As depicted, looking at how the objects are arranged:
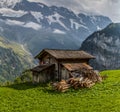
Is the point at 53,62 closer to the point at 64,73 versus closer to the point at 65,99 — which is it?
the point at 64,73

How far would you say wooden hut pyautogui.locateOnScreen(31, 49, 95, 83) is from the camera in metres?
78.4

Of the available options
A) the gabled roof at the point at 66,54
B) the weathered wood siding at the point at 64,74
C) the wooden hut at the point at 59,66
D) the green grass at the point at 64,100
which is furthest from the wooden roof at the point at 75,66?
the green grass at the point at 64,100

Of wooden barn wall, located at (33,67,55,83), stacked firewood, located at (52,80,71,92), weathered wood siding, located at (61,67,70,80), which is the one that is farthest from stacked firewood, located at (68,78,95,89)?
wooden barn wall, located at (33,67,55,83)

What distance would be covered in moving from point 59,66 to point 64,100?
2772 cm

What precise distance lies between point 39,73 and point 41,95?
69.7 feet

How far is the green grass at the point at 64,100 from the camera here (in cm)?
4675

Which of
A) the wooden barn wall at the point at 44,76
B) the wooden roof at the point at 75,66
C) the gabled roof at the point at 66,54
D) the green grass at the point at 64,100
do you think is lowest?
the green grass at the point at 64,100

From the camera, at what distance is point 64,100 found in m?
53.2

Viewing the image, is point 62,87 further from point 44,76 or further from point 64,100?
point 44,76

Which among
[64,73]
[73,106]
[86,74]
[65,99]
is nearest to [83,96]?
[65,99]

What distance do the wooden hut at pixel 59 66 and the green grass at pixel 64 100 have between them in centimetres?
1427

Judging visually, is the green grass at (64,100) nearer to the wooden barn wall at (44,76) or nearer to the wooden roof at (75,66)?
the wooden roof at (75,66)

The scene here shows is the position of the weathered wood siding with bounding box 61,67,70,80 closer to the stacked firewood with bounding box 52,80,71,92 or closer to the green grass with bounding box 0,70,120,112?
the green grass with bounding box 0,70,120,112

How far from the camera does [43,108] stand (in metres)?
47.6
